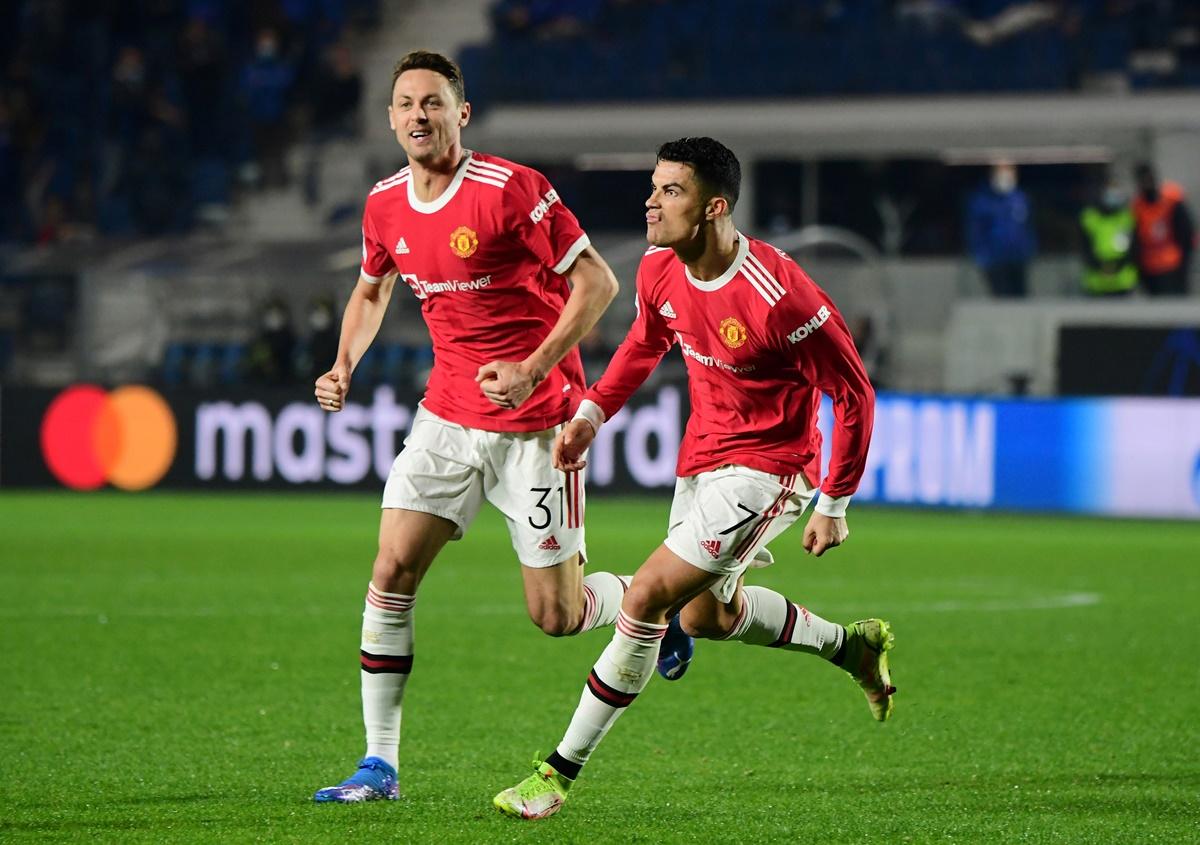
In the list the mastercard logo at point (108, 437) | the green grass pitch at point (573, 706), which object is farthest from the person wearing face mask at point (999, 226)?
the mastercard logo at point (108, 437)

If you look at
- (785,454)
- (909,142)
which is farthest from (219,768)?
(909,142)

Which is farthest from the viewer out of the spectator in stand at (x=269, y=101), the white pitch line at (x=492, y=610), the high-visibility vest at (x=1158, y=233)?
the spectator in stand at (x=269, y=101)

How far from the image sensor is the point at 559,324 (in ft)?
19.3

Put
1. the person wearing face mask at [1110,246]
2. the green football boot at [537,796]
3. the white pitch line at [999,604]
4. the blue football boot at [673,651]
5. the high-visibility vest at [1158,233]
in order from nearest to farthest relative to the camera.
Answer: the green football boot at [537,796], the blue football boot at [673,651], the white pitch line at [999,604], the high-visibility vest at [1158,233], the person wearing face mask at [1110,246]

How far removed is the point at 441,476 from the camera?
6047mm

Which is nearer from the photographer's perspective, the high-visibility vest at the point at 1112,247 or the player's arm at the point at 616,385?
the player's arm at the point at 616,385

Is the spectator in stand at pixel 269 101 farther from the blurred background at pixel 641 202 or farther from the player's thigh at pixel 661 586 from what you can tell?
the player's thigh at pixel 661 586

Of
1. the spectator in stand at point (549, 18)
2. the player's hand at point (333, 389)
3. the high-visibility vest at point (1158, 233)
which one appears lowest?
the player's hand at point (333, 389)

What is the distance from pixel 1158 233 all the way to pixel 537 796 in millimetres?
15122

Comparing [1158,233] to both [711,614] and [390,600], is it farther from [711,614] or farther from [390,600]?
[390,600]

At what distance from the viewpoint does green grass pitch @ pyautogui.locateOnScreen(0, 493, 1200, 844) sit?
5.49 metres

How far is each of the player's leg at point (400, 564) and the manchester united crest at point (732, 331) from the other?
0.89m

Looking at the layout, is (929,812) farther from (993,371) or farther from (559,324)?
(993,371)

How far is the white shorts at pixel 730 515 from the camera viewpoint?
5.72m
